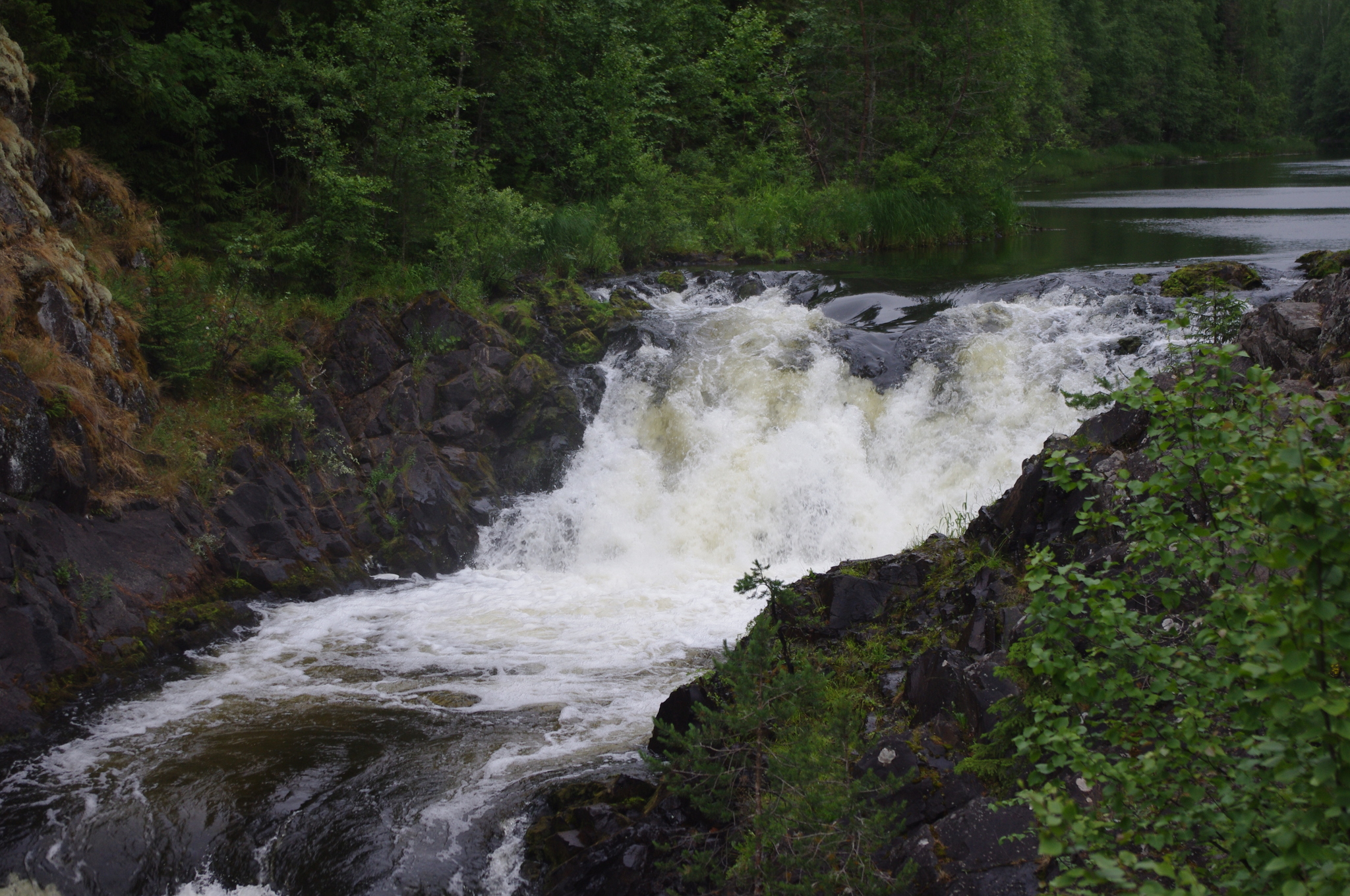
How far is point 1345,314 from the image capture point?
277 inches

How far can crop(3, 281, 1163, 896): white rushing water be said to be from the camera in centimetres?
576

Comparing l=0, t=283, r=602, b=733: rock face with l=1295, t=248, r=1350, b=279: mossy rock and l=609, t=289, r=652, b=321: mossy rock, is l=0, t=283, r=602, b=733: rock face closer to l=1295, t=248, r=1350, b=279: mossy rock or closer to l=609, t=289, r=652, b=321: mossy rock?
l=609, t=289, r=652, b=321: mossy rock

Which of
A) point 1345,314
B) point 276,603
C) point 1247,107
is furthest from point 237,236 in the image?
point 1247,107

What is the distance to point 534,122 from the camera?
65.5 ft

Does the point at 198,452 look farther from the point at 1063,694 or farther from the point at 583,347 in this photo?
the point at 1063,694

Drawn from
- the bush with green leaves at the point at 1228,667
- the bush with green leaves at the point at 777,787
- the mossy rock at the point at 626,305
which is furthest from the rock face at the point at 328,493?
the bush with green leaves at the point at 1228,667

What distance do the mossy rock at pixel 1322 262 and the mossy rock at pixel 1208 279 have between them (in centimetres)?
71

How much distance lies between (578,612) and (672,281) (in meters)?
9.15

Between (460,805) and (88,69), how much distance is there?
35.2ft

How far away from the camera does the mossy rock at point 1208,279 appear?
12.6 m

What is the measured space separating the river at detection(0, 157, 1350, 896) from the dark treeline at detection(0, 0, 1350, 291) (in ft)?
10.8

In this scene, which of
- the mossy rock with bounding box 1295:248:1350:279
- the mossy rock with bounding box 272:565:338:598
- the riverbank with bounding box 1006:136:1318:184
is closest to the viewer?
the mossy rock with bounding box 272:565:338:598

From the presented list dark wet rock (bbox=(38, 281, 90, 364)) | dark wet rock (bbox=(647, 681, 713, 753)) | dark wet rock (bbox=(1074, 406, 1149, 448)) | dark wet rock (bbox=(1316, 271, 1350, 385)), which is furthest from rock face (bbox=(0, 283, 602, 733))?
dark wet rock (bbox=(1316, 271, 1350, 385))

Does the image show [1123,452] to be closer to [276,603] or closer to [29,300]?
[276,603]
